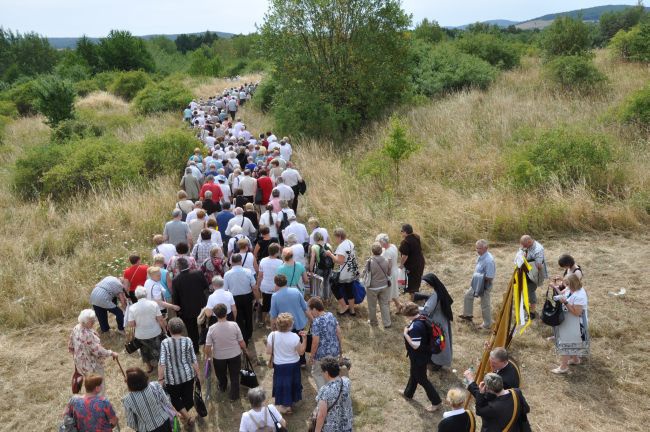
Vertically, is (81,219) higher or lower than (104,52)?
lower

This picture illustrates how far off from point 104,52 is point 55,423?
5318 cm

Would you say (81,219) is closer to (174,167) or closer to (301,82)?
(174,167)

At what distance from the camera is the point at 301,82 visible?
66.1 ft

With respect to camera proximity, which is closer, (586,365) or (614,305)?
(586,365)

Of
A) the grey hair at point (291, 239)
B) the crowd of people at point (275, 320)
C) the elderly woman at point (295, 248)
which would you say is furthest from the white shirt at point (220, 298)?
the grey hair at point (291, 239)

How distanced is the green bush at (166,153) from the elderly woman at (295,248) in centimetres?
916

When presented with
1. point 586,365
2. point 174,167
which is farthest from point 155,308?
point 174,167

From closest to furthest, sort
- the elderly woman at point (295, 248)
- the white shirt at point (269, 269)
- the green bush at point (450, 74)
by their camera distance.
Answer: the white shirt at point (269, 269), the elderly woman at point (295, 248), the green bush at point (450, 74)

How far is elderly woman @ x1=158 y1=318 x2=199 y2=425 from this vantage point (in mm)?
5652

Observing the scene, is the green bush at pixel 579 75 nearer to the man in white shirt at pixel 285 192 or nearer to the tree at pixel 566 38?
the tree at pixel 566 38

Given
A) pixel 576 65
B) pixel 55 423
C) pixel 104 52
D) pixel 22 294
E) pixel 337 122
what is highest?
pixel 104 52

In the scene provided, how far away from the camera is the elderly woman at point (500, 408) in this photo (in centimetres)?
459

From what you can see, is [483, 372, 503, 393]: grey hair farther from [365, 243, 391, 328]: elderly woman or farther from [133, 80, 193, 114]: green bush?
[133, 80, 193, 114]: green bush

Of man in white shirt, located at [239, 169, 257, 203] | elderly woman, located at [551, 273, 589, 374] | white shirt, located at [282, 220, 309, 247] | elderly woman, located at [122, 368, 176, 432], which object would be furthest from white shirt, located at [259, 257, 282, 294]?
man in white shirt, located at [239, 169, 257, 203]
